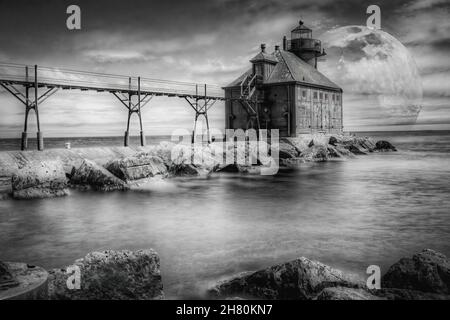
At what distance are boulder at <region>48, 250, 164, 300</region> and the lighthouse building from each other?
29694mm

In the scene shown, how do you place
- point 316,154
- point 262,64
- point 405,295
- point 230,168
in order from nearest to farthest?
point 405,295 → point 230,168 → point 316,154 → point 262,64

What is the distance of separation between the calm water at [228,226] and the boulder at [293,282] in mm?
960

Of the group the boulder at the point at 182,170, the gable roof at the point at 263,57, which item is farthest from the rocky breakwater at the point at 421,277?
the gable roof at the point at 263,57

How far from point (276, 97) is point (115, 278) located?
3365cm

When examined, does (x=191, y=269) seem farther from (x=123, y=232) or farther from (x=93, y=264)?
(x=123, y=232)

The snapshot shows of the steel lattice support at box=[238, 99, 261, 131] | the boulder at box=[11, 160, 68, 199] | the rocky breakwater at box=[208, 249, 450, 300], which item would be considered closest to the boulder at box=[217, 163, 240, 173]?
the boulder at box=[11, 160, 68, 199]

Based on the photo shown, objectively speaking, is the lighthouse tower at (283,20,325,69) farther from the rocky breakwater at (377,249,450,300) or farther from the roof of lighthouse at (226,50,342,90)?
the rocky breakwater at (377,249,450,300)

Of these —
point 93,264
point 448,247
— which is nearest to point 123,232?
point 93,264

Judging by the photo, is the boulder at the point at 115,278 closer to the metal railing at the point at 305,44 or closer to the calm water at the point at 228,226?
the calm water at the point at 228,226

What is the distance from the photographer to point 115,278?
5.37 m

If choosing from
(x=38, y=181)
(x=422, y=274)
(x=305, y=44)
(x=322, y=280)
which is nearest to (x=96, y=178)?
(x=38, y=181)

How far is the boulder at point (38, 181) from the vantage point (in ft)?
46.1

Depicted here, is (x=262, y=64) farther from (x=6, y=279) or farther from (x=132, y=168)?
(x=6, y=279)

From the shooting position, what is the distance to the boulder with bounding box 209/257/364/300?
17.1 feet
